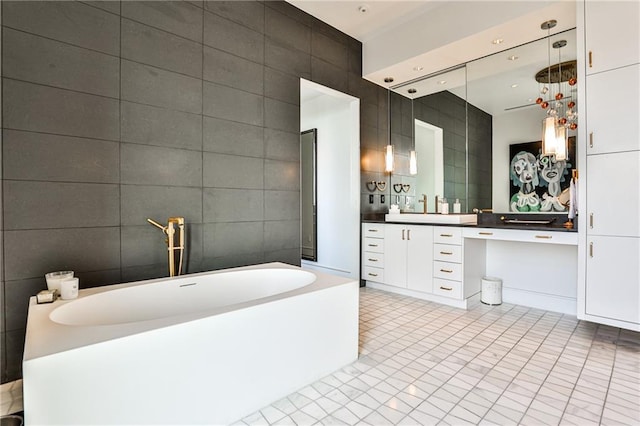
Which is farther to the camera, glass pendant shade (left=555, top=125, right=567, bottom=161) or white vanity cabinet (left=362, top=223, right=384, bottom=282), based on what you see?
white vanity cabinet (left=362, top=223, right=384, bottom=282)

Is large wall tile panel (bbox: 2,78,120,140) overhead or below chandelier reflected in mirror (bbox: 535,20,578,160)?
below

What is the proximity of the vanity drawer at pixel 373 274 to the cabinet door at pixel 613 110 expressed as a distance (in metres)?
2.40

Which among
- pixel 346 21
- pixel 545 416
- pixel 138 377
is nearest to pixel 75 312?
pixel 138 377

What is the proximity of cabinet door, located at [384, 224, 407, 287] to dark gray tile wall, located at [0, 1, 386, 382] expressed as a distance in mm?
1243

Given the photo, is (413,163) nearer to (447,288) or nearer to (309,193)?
(309,193)

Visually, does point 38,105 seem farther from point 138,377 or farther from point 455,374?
point 455,374

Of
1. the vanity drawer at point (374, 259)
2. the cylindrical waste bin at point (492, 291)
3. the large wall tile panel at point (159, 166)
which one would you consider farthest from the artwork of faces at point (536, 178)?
the large wall tile panel at point (159, 166)

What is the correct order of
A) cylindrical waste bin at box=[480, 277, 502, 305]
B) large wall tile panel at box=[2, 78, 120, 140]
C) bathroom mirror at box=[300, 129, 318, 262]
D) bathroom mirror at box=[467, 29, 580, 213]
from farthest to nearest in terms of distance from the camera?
bathroom mirror at box=[300, 129, 318, 262]
cylindrical waste bin at box=[480, 277, 502, 305]
bathroom mirror at box=[467, 29, 580, 213]
large wall tile panel at box=[2, 78, 120, 140]

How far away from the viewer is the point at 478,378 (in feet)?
6.53

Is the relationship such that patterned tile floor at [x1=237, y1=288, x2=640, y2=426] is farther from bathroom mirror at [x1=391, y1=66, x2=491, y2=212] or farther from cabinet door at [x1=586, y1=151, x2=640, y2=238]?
bathroom mirror at [x1=391, y1=66, x2=491, y2=212]

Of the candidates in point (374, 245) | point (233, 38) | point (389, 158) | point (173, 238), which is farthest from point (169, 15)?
point (374, 245)

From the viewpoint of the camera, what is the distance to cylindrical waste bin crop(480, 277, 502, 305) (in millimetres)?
3471

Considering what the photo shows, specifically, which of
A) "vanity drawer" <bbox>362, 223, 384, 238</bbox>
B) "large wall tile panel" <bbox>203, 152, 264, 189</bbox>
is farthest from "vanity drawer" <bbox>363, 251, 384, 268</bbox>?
"large wall tile panel" <bbox>203, 152, 264, 189</bbox>

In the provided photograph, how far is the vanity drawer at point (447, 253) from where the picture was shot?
3318mm
